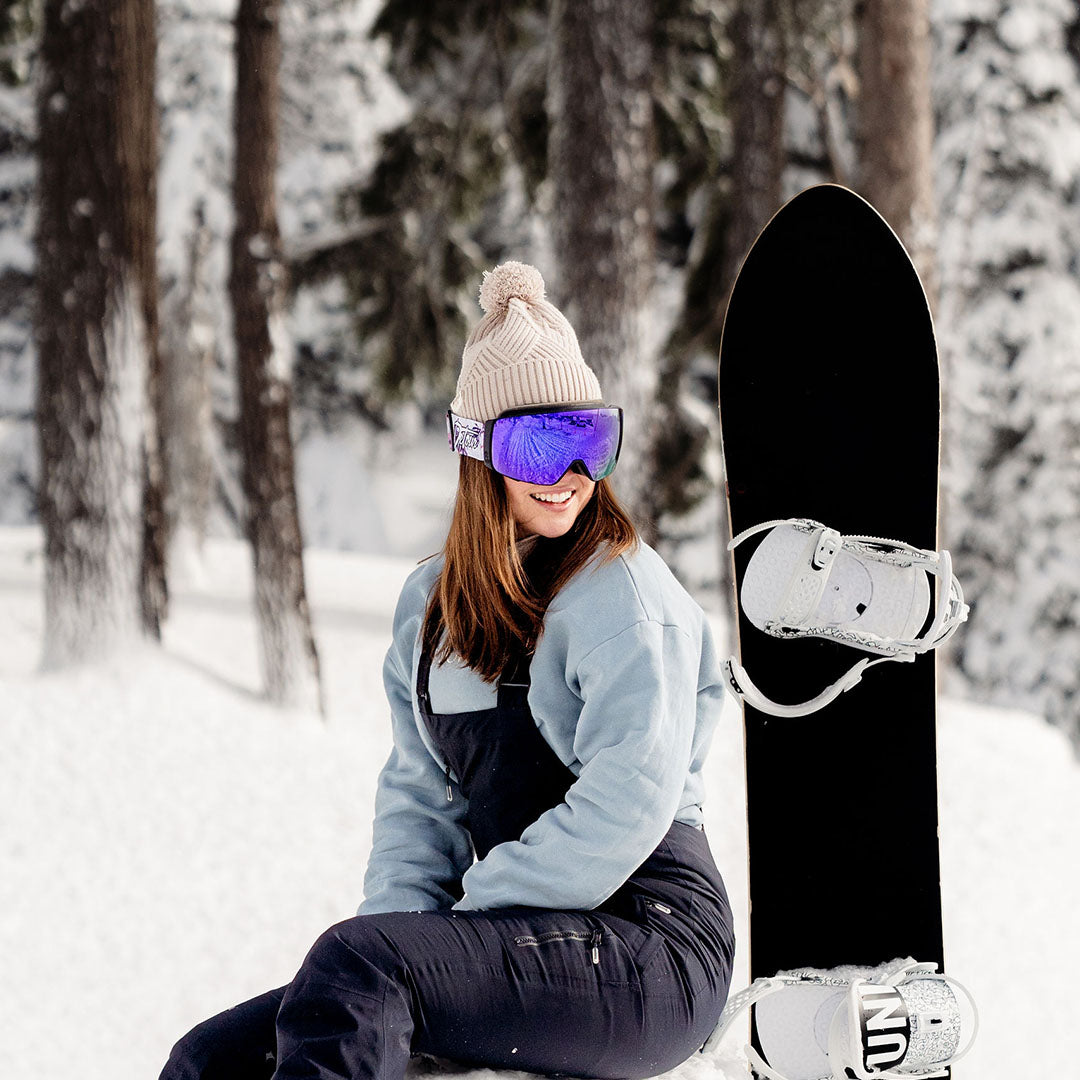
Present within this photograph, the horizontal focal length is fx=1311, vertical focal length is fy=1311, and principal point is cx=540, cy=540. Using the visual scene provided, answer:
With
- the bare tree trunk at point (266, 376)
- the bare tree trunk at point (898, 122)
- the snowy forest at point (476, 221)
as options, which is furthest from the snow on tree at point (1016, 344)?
the bare tree trunk at point (266, 376)

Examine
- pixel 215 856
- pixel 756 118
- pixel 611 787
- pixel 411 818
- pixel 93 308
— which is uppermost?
pixel 756 118

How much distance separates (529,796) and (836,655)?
0.77 metres

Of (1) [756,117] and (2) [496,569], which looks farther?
(1) [756,117]

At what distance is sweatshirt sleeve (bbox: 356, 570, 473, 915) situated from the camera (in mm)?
2080

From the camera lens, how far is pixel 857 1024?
217cm

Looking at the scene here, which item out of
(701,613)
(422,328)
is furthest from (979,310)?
(701,613)

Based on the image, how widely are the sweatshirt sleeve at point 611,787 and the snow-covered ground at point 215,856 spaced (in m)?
2.98

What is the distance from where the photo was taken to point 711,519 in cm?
1567

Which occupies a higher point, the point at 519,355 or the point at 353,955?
the point at 519,355

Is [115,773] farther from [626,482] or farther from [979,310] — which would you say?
[979,310]

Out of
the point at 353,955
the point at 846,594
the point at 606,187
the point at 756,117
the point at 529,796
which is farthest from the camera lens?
the point at 756,117

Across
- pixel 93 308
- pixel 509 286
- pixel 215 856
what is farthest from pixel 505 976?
pixel 93 308

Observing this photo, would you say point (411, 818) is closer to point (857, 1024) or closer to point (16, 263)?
point (857, 1024)

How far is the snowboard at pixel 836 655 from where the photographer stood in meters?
2.44
